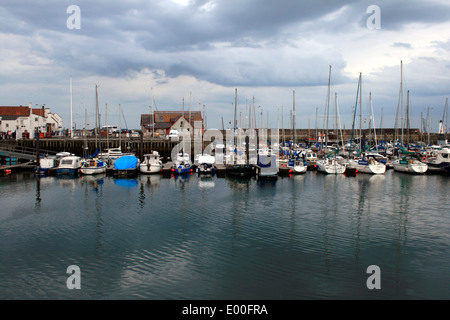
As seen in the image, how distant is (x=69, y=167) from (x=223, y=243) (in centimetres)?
3917

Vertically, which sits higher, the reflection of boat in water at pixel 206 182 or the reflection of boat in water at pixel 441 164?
the reflection of boat in water at pixel 441 164

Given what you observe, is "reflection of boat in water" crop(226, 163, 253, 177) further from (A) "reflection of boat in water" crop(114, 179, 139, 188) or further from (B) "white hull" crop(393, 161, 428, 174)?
(B) "white hull" crop(393, 161, 428, 174)

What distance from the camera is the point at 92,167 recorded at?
53.8 m

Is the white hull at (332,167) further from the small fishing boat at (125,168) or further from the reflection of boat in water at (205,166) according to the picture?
the small fishing boat at (125,168)

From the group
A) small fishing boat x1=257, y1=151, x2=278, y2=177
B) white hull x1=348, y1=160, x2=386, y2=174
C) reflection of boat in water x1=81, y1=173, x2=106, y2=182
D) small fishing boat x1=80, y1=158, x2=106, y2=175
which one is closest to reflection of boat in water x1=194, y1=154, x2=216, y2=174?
small fishing boat x1=257, y1=151, x2=278, y2=177

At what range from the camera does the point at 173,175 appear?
53906 millimetres

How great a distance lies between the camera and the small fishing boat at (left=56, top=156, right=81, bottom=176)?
53562mm

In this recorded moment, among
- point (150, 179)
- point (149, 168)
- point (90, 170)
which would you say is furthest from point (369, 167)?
point (90, 170)

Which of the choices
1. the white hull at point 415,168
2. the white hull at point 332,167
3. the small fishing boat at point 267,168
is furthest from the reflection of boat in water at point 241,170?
the white hull at point 415,168

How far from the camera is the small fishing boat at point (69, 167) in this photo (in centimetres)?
5356

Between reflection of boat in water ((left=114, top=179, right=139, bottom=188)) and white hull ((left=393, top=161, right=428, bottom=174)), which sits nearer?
reflection of boat in water ((left=114, top=179, right=139, bottom=188))

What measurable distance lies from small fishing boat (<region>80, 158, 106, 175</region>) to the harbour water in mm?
12423

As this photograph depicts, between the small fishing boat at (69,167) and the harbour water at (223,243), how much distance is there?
12.2 metres
